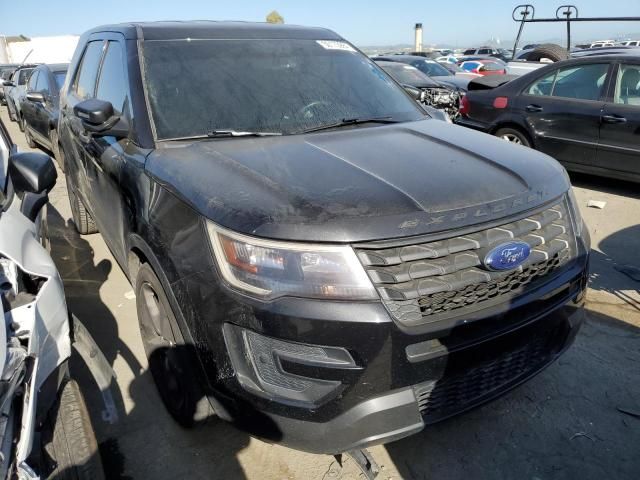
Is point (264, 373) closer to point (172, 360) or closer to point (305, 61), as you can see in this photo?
point (172, 360)

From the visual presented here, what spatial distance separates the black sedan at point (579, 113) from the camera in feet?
18.4

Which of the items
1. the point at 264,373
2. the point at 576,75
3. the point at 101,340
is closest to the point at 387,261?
the point at 264,373

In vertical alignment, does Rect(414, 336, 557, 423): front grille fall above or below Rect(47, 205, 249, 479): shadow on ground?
above

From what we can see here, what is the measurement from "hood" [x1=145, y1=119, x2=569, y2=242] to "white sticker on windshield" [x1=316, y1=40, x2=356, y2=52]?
38.5 inches

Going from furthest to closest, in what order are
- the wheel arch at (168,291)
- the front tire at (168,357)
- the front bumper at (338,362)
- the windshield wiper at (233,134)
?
the windshield wiper at (233,134) → the front tire at (168,357) → the wheel arch at (168,291) → the front bumper at (338,362)

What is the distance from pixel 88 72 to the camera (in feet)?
12.5

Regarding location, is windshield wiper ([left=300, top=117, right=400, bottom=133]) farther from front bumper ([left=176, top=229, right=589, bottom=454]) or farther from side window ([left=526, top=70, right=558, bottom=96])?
side window ([left=526, top=70, right=558, bottom=96])

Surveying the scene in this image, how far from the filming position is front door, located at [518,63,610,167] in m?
5.88

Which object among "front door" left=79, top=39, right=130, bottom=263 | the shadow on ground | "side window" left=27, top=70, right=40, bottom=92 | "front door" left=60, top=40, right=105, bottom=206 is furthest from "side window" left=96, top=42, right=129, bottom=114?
"side window" left=27, top=70, right=40, bottom=92

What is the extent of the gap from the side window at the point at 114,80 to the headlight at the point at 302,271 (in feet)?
4.89

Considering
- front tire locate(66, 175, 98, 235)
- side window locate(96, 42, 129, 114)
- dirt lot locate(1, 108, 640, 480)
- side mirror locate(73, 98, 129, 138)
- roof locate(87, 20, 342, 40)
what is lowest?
dirt lot locate(1, 108, 640, 480)

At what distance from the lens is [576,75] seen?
616 cm

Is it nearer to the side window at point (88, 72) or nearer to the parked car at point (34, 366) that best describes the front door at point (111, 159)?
the side window at point (88, 72)

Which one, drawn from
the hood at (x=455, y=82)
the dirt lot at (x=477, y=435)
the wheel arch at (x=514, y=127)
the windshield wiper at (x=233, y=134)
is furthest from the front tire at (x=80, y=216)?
the hood at (x=455, y=82)
